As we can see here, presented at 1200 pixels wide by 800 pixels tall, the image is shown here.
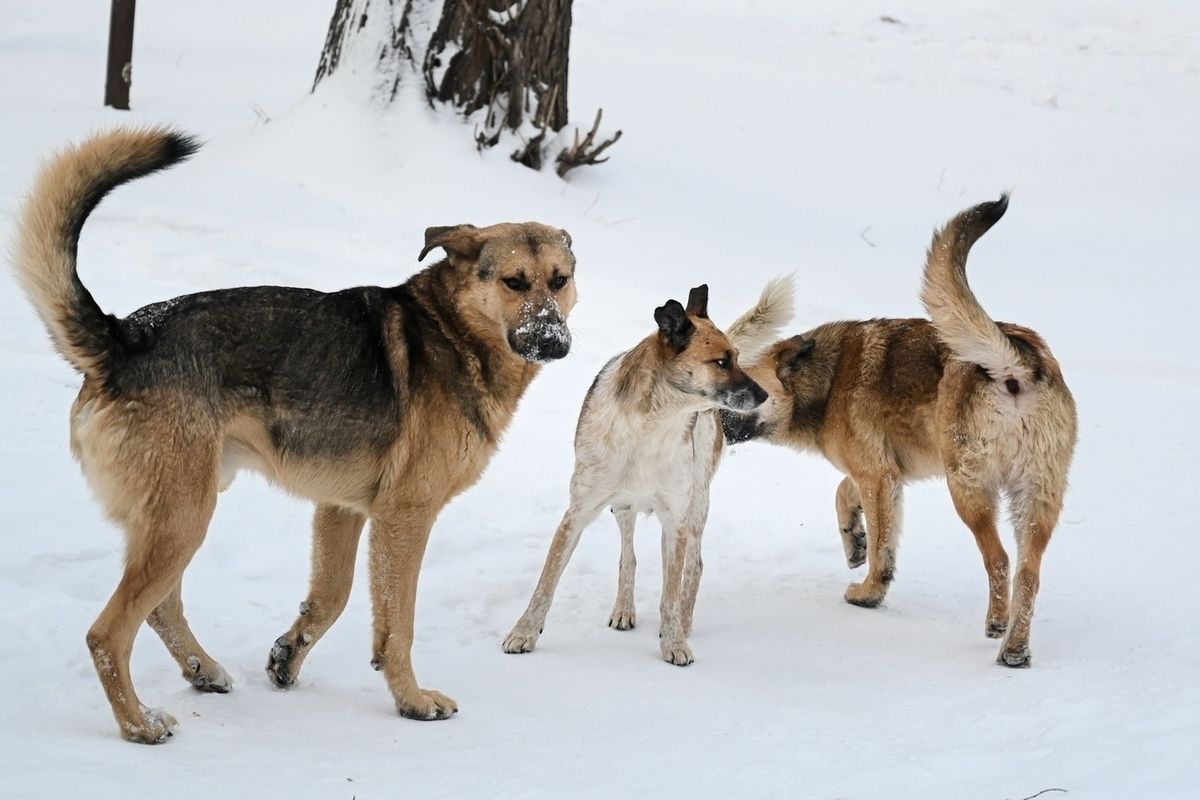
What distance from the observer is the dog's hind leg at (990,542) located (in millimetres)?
5707

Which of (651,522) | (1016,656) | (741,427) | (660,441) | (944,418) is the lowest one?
(651,522)

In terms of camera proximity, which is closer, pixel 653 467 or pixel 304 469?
pixel 304 469

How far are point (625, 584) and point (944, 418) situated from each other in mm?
1783

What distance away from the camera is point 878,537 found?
6418 mm

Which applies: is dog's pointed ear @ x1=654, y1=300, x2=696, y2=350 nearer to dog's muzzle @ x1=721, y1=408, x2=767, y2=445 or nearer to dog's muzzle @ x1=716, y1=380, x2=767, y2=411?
dog's muzzle @ x1=716, y1=380, x2=767, y2=411

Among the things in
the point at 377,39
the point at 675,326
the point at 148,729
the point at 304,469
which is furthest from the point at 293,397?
the point at 377,39

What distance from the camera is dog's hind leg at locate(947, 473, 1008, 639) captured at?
5707mm

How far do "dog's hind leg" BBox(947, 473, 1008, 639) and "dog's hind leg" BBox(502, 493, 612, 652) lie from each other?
1738mm

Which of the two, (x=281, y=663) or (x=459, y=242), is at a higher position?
(x=459, y=242)

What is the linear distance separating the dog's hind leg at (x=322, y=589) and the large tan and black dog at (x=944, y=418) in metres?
2.73

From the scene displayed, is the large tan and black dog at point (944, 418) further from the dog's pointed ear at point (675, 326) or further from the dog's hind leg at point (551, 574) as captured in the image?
the dog's hind leg at point (551, 574)

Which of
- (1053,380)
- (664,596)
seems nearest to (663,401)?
(664,596)

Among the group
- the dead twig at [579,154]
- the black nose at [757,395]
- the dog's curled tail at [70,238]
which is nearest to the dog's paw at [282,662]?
the dog's curled tail at [70,238]

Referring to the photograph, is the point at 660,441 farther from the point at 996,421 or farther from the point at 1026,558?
the point at 1026,558
